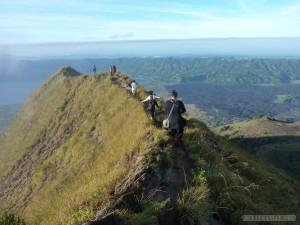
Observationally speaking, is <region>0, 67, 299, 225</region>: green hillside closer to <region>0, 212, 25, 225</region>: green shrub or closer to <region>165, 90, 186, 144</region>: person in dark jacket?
<region>165, 90, 186, 144</region>: person in dark jacket

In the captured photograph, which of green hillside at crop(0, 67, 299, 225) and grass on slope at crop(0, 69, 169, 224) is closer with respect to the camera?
green hillside at crop(0, 67, 299, 225)

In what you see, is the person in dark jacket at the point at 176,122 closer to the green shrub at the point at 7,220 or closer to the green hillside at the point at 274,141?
the green shrub at the point at 7,220

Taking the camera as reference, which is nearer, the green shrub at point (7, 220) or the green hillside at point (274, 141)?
the green shrub at point (7, 220)

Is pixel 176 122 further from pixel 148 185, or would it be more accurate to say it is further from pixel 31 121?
pixel 31 121

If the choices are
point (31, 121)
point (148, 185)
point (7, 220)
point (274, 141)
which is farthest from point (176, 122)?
point (274, 141)

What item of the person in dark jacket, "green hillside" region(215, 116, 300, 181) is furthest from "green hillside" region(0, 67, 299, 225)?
"green hillside" region(215, 116, 300, 181)

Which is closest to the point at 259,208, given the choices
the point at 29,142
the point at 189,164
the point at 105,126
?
the point at 189,164

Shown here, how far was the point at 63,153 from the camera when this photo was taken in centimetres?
3244

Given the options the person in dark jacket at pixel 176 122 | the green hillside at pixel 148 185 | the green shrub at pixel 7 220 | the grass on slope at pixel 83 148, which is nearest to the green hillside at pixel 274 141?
the grass on slope at pixel 83 148

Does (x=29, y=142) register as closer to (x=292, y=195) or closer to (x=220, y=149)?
(x=220, y=149)

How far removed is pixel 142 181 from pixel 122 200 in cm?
143

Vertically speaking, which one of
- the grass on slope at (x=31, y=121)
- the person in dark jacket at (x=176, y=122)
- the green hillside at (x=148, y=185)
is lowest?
the grass on slope at (x=31, y=121)

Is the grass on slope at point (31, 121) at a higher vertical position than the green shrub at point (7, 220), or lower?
lower

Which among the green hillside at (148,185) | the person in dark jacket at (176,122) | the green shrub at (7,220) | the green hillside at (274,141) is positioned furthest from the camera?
the green hillside at (274,141)
